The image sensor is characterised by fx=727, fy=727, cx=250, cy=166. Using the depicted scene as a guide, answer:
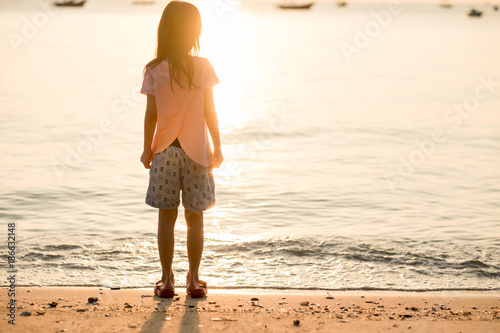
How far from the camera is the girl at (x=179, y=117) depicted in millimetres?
4270

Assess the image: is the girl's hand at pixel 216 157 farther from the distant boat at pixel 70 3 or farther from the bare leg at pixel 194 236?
the distant boat at pixel 70 3

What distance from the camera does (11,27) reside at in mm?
45156

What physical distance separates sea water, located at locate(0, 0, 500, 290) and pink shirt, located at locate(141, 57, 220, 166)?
4.22 ft

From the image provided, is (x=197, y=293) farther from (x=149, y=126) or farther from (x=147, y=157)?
(x=149, y=126)

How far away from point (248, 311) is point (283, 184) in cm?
505

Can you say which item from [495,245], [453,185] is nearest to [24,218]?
[495,245]

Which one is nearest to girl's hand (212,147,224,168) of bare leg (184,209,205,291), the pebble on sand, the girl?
the girl

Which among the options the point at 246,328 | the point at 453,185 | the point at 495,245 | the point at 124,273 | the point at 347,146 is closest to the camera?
the point at 246,328

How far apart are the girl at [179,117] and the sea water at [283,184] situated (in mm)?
1081

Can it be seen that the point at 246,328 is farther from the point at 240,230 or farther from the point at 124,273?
the point at 240,230

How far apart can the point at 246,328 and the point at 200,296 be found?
0.70m

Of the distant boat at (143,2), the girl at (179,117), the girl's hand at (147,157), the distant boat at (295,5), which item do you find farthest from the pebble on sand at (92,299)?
the distant boat at (143,2)

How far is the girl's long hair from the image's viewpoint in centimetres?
424

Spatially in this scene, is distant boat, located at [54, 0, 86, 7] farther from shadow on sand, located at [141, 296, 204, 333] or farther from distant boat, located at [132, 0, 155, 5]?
shadow on sand, located at [141, 296, 204, 333]
